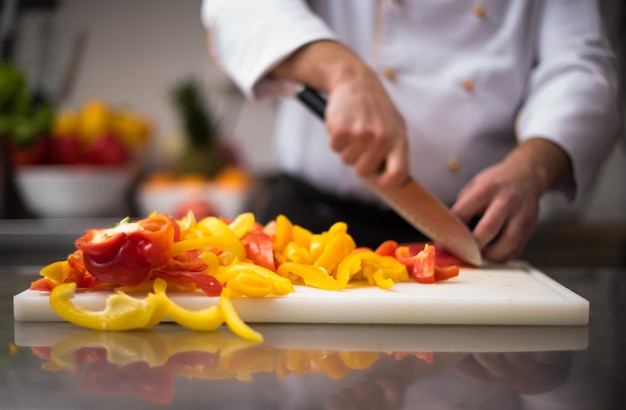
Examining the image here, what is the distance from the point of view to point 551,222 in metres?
2.55

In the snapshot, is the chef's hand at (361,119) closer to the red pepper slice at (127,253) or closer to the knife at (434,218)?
the knife at (434,218)

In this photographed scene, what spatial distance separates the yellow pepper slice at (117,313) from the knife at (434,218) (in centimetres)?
49

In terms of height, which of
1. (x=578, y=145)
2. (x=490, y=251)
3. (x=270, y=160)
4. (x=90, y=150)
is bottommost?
(x=270, y=160)

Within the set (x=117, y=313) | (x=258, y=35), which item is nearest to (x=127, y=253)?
(x=117, y=313)

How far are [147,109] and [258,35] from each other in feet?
6.46

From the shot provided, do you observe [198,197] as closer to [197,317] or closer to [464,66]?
[464,66]

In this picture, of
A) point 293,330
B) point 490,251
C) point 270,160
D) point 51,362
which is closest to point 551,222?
point 270,160

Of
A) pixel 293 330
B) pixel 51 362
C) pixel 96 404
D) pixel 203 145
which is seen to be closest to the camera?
pixel 96 404

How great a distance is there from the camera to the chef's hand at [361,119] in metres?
1.11

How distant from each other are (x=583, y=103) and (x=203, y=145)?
178 centimetres

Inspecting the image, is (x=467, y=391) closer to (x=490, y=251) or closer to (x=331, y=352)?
(x=331, y=352)

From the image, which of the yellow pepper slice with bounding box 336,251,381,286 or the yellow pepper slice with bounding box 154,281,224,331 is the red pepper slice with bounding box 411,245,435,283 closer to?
the yellow pepper slice with bounding box 336,251,381,286

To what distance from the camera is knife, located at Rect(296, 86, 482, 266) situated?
3.75 ft

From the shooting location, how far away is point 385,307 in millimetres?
875
